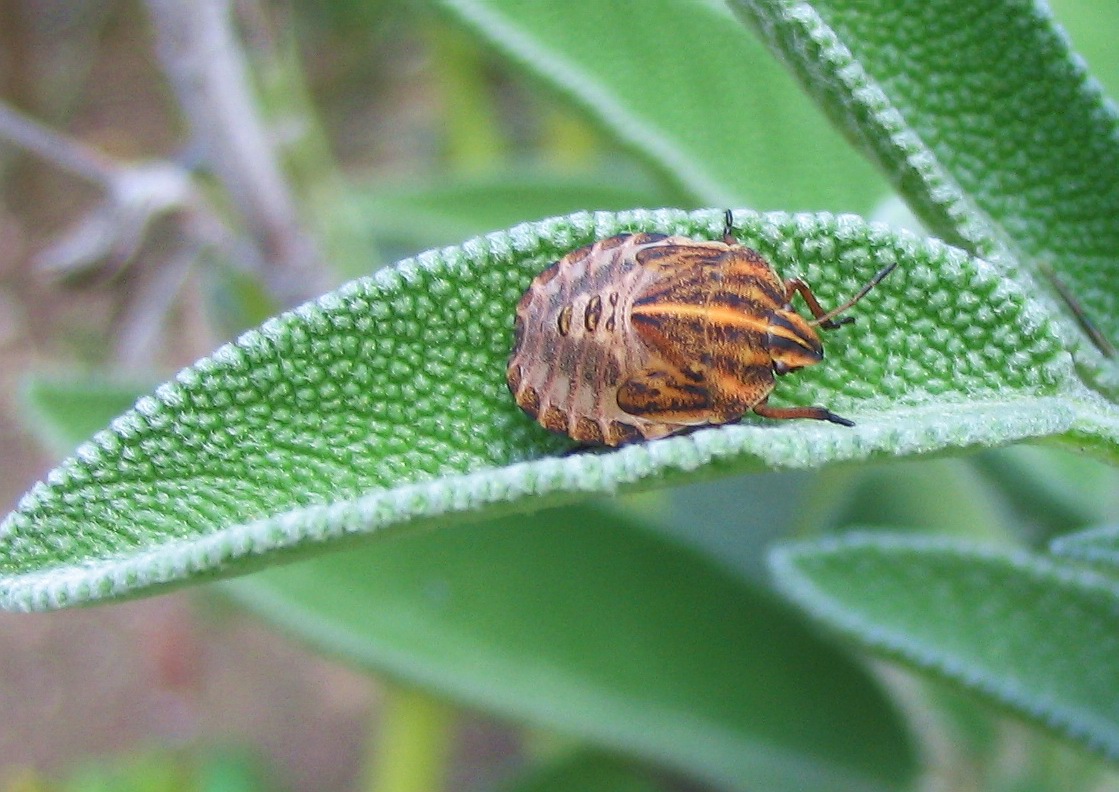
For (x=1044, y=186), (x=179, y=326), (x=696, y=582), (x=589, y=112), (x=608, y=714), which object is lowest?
(x=608, y=714)

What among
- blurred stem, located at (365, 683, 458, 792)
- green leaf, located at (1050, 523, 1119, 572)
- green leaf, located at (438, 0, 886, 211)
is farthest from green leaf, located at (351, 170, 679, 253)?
green leaf, located at (1050, 523, 1119, 572)

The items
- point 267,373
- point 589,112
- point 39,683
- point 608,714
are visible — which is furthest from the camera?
point 39,683

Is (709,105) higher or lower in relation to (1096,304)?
higher

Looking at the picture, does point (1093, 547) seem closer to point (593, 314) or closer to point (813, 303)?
point (813, 303)

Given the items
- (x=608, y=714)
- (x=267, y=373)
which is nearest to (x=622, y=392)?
(x=267, y=373)

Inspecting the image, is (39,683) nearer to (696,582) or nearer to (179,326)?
(179,326)

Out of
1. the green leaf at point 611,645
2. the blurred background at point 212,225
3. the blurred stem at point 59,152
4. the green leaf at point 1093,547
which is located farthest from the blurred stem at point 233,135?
the green leaf at point 1093,547

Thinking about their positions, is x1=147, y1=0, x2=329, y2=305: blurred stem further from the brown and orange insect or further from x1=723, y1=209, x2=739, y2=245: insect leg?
x1=723, y1=209, x2=739, y2=245: insect leg

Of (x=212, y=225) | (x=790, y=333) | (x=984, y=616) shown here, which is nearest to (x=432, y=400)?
(x=790, y=333)
